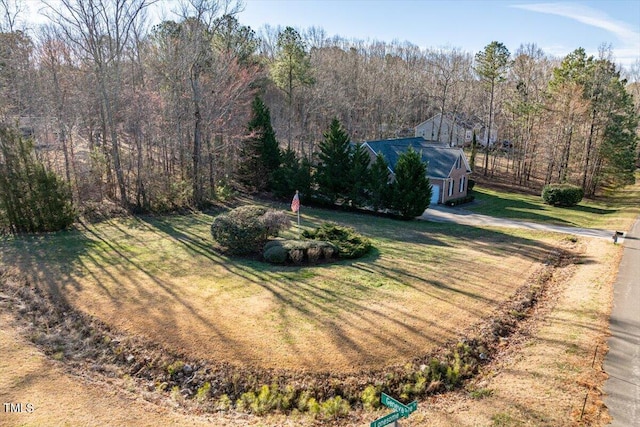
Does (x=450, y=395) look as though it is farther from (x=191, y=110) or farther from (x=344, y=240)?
(x=191, y=110)

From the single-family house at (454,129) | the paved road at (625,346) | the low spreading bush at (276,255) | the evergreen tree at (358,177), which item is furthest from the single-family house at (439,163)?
the single-family house at (454,129)

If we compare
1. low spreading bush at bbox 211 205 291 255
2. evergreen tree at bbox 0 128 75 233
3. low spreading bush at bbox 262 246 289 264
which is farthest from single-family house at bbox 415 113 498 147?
evergreen tree at bbox 0 128 75 233

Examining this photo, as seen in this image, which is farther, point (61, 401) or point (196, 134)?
point (196, 134)

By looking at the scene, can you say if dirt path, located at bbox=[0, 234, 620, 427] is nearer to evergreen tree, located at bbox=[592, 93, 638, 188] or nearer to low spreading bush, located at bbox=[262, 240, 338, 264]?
low spreading bush, located at bbox=[262, 240, 338, 264]

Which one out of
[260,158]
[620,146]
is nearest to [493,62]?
[620,146]

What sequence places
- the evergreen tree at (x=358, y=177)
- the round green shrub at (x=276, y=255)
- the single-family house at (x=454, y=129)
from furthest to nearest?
the single-family house at (x=454, y=129), the evergreen tree at (x=358, y=177), the round green shrub at (x=276, y=255)

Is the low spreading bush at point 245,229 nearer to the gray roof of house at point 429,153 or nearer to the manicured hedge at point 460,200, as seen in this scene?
the gray roof of house at point 429,153
